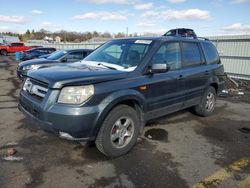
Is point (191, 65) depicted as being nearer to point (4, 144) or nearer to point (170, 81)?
point (170, 81)

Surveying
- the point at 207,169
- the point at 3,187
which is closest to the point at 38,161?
the point at 3,187

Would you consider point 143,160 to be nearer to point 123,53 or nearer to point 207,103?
point 123,53

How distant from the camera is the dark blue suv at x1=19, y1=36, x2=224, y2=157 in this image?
11.1ft

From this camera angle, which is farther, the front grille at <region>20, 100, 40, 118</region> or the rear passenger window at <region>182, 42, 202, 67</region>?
the rear passenger window at <region>182, 42, 202, 67</region>

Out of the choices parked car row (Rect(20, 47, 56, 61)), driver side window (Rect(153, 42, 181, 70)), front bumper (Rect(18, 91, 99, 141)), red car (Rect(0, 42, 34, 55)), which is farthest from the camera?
red car (Rect(0, 42, 34, 55))

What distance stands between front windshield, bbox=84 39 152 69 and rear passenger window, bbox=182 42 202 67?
104 centimetres

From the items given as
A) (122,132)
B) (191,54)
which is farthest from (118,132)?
(191,54)

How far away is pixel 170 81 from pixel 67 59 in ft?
23.5

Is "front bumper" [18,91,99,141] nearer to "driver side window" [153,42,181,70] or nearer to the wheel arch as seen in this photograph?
the wheel arch

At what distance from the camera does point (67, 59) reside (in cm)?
1089

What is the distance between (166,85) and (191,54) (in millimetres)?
1314

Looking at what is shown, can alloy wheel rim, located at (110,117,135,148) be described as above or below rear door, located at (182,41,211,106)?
below

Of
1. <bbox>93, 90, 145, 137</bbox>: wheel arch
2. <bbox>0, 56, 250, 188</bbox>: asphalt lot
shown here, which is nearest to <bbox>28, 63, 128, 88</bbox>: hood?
<bbox>93, 90, 145, 137</bbox>: wheel arch

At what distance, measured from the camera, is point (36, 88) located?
3.78 meters
